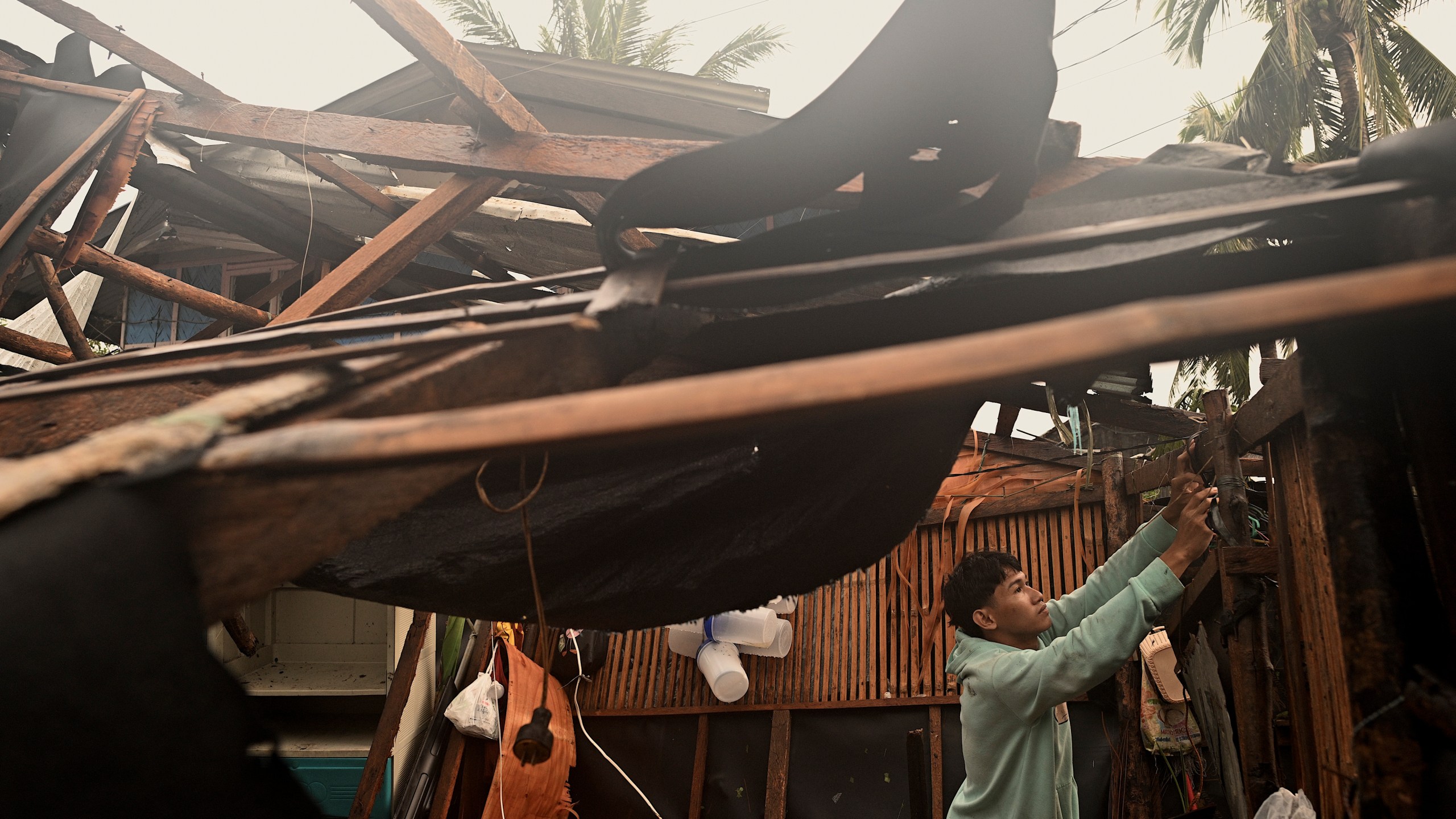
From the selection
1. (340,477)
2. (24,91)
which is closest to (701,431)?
(340,477)

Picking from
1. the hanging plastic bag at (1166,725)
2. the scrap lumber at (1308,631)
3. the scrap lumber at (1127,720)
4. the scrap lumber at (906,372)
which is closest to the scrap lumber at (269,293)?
the scrap lumber at (906,372)

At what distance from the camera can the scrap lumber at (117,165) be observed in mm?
3227

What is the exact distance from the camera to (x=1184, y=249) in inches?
61.6

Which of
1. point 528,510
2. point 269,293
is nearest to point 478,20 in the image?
point 269,293

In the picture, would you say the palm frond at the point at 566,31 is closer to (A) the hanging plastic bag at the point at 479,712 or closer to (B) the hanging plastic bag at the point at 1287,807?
(A) the hanging plastic bag at the point at 479,712

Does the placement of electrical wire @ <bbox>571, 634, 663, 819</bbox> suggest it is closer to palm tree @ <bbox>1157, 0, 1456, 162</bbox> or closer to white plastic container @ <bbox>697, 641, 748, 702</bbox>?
white plastic container @ <bbox>697, 641, 748, 702</bbox>

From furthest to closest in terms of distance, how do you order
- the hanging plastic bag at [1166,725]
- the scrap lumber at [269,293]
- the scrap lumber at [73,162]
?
the scrap lumber at [269,293], the hanging plastic bag at [1166,725], the scrap lumber at [73,162]

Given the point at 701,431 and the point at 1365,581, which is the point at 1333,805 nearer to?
the point at 1365,581

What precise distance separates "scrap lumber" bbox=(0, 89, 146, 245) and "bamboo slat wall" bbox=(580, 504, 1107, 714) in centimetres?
470

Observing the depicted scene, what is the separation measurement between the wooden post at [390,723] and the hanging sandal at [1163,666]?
456cm

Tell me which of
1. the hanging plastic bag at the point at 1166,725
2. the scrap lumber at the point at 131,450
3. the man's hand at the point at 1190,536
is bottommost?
the hanging plastic bag at the point at 1166,725

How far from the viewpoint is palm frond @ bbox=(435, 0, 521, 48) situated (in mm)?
14633

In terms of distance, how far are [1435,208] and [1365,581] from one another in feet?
2.29

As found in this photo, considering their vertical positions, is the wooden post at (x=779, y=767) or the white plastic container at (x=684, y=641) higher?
the white plastic container at (x=684, y=641)
